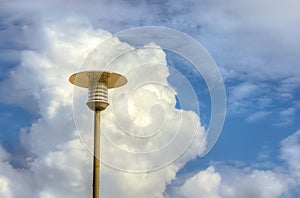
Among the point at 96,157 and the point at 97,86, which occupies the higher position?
the point at 97,86

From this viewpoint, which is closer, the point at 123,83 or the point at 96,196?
the point at 96,196

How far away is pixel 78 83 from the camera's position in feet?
77.9

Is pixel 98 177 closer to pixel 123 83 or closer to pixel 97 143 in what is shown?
pixel 97 143

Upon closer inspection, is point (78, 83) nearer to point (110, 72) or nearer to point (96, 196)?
point (110, 72)

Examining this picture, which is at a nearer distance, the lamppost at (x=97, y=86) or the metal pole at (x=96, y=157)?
the metal pole at (x=96, y=157)

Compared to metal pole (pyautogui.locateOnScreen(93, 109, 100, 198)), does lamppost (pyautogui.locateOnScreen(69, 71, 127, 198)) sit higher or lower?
higher

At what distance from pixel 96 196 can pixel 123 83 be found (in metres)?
3.41

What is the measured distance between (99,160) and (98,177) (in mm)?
491

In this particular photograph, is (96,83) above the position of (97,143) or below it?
above

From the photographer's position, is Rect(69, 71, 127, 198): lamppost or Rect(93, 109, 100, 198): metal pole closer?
Rect(93, 109, 100, 198): metal pole

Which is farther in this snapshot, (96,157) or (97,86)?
(97,86)

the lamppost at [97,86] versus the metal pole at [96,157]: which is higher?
the lamppost at [97,86]

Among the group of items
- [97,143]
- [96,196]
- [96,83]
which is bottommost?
[96,196]

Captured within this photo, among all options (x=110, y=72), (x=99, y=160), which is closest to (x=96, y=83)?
(x=110, y=72)
